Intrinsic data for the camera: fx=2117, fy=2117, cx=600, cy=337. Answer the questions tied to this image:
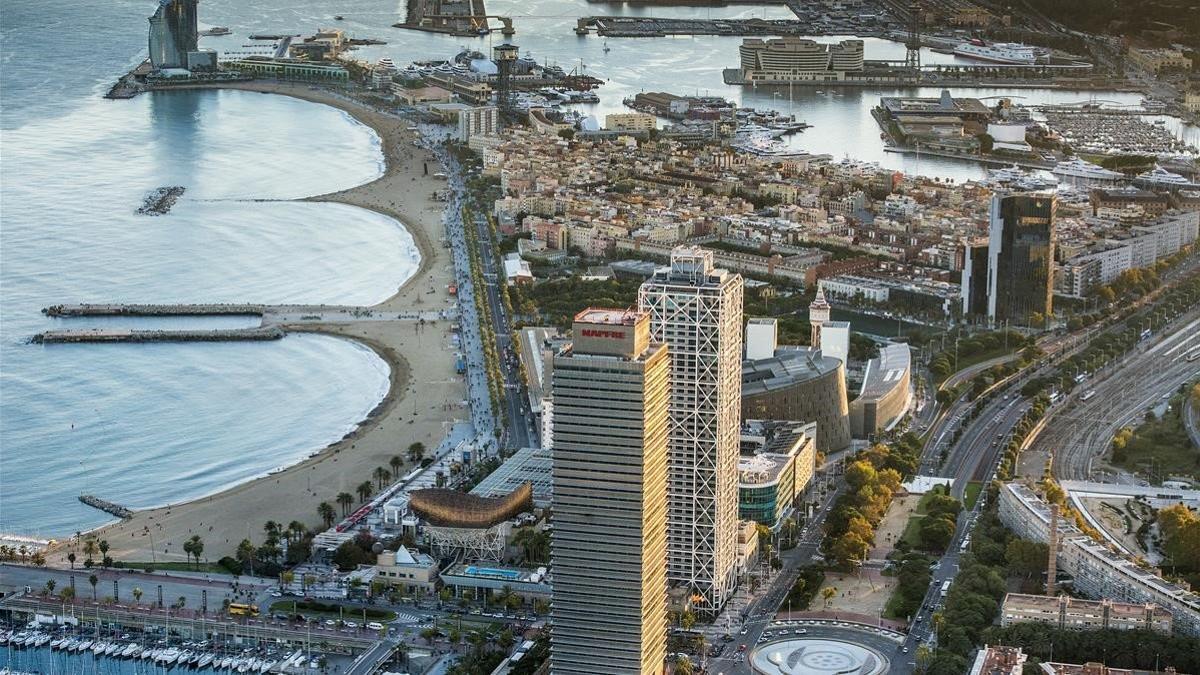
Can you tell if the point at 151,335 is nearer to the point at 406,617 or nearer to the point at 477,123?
the point at 406,617

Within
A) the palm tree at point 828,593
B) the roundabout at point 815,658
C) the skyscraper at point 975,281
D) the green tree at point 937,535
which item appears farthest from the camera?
the skyscraper at point 975,281

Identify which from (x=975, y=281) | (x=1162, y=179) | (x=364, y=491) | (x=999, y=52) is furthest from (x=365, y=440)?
(x=999, y=52)

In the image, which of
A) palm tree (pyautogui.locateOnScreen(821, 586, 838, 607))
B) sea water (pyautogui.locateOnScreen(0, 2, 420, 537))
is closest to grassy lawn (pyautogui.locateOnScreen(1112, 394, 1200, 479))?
palm tree (pyautogui.locateOnScreen(821, 586, 838, 607))

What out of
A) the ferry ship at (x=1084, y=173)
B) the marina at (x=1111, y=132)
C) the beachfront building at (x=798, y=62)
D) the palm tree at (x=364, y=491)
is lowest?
the palm tree at (x=364, y=491)

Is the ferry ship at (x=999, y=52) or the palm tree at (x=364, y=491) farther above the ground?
the ferry ship at (x=999, y=52)

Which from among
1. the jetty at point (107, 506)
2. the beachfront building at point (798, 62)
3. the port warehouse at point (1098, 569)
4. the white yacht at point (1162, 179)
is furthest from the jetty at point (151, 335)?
the beachfront building at point (798, 62)

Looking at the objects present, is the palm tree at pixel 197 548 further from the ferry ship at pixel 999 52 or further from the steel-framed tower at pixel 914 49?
the ferry ship at pixel 999 52
